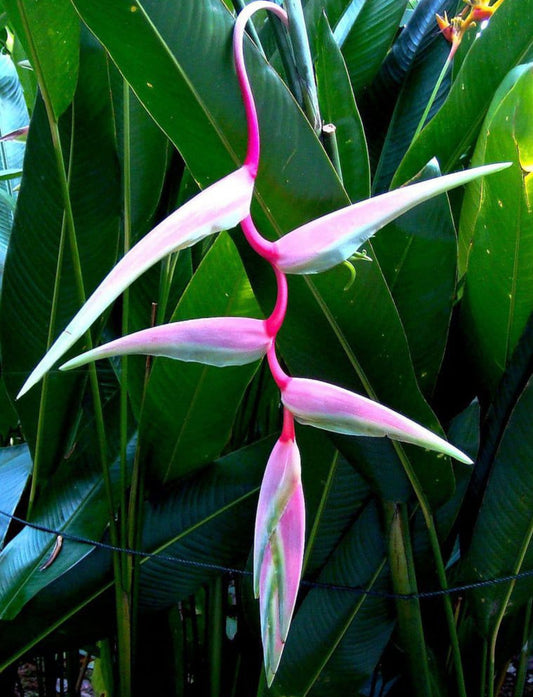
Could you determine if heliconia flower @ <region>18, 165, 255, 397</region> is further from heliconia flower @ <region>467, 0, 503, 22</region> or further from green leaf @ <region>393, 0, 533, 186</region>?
heliconia flower @ <region>467, 0, 503, 22</region>

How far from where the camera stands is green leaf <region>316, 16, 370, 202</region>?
20.3 inches

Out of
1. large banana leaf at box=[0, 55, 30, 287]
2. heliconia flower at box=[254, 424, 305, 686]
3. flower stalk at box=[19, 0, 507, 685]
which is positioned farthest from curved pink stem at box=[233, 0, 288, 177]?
large banana leaf at box=[0, 55, 30, 287]

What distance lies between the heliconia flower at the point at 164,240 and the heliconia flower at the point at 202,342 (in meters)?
0.01

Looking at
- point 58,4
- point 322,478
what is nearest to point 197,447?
point 322,478

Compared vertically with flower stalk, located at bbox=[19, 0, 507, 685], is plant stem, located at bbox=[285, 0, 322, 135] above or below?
above

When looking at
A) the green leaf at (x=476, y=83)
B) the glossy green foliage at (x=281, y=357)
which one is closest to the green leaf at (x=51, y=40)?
the glossy green foliage at (x=281, y=357)

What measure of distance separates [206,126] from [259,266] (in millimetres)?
85

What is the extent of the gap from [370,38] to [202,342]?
580 millimetres

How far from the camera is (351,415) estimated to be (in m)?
0.23

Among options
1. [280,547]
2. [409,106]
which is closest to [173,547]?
[280,547]

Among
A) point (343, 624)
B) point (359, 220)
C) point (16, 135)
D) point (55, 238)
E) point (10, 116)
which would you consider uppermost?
point (10, 116)

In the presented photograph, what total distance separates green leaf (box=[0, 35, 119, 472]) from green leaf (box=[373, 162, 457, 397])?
0.25 metres

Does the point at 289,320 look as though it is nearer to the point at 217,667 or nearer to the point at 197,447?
the point at 197,447

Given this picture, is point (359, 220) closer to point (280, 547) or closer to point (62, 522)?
point (280, 547)
